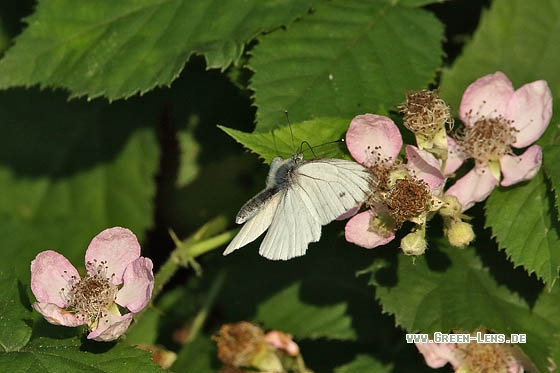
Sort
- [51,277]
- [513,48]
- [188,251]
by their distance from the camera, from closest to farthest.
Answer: [51,277] → [188,251] → [513,48]

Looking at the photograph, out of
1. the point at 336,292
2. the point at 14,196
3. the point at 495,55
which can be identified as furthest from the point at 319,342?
the point at 14,196

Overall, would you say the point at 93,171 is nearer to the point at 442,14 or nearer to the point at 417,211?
the point at 442,14

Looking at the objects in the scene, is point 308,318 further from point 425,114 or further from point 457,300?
point 425,114

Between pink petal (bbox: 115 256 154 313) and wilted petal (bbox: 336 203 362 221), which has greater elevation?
wilted petal (bbox: 336 203 362 221)

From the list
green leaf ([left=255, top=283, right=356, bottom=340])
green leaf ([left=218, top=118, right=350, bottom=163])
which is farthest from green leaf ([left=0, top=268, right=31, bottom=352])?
green leaf ([left=255, top=283, right=356, bottom=340])

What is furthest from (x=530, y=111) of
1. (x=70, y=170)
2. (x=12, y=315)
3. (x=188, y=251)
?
(x=70, y=170)

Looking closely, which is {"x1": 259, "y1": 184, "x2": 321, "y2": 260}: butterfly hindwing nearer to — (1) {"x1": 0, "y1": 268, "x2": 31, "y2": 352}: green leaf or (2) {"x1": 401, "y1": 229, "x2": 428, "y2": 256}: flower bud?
(2) {"x1": 401, "y1": 229, "x2": 428, "y2": 256}: flower bud

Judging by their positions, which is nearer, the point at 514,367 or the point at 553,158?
the point at 553,158
